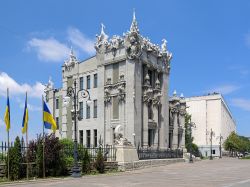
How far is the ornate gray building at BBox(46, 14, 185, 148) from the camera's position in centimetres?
4881

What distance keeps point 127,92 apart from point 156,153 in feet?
26.6

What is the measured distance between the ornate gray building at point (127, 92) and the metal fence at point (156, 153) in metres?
2.22

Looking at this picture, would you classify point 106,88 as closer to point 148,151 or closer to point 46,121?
point 148,151

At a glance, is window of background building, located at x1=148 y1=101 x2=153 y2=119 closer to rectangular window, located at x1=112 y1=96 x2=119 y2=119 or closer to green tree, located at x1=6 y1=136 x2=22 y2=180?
rectangular window, located at x1=112 y1=96 x2=119 y2=119

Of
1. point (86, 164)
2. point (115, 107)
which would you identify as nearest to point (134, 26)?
point (115, 107)

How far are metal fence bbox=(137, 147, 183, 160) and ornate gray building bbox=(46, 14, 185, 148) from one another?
222 centimetres

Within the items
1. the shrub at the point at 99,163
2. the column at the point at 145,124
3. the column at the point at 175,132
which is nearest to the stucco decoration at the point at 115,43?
Answer: the column at the point at 145,124

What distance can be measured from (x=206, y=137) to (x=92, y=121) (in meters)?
63.4

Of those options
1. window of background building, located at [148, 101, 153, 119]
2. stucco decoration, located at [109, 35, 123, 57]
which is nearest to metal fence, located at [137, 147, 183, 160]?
window of background building, located at [148, 101, 153, 119]

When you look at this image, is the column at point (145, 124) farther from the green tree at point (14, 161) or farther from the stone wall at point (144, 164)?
the green tree at point (14, 161)

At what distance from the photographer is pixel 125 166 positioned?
1398 inches

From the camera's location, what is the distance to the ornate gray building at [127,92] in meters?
48.8

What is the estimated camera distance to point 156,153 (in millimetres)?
46531

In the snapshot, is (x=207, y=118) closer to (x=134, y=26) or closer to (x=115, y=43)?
(x=115, y=43)
